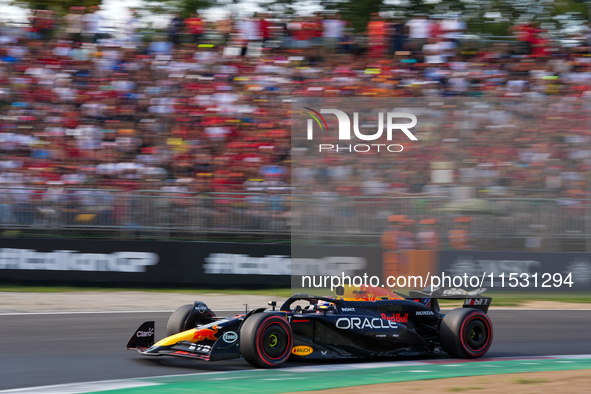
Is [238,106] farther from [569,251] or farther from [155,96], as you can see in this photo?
[569,251]

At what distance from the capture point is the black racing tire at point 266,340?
6.41 meters

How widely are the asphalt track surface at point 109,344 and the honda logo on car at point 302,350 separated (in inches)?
6.8

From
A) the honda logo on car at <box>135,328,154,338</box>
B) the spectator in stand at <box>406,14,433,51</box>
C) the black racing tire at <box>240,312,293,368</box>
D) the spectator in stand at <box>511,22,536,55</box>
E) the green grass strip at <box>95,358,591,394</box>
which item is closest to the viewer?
the green grass strip at <box>95,358,591,394</box>

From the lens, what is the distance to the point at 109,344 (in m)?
7.99

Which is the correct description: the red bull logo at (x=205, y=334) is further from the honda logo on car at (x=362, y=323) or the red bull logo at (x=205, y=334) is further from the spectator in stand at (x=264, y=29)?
the spectator in stand at (x=264, y=29)

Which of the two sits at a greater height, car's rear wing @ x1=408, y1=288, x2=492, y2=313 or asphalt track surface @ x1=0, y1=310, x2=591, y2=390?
car's rear wing @ x1=408, y1=288, x2=492, y2=313

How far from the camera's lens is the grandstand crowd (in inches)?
516

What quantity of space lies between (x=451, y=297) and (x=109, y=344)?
11.4 feet

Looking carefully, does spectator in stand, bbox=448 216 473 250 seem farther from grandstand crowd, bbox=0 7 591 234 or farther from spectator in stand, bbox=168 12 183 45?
spectator in stand, bbox=168 12 183 45

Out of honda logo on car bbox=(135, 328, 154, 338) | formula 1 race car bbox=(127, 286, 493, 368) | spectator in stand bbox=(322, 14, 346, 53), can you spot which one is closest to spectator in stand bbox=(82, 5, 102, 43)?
spectator in stand bbox=(322, 14, 346, 53)

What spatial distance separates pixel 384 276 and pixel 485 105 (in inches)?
155

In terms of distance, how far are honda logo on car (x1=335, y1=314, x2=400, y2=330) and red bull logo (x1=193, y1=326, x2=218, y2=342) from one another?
1.13 metres

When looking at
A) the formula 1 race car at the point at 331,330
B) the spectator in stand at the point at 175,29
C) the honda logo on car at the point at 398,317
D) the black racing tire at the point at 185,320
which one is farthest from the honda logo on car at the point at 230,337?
the spectator in stand at the point at 175,29

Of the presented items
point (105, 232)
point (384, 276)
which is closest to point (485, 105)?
point (384, 276)
